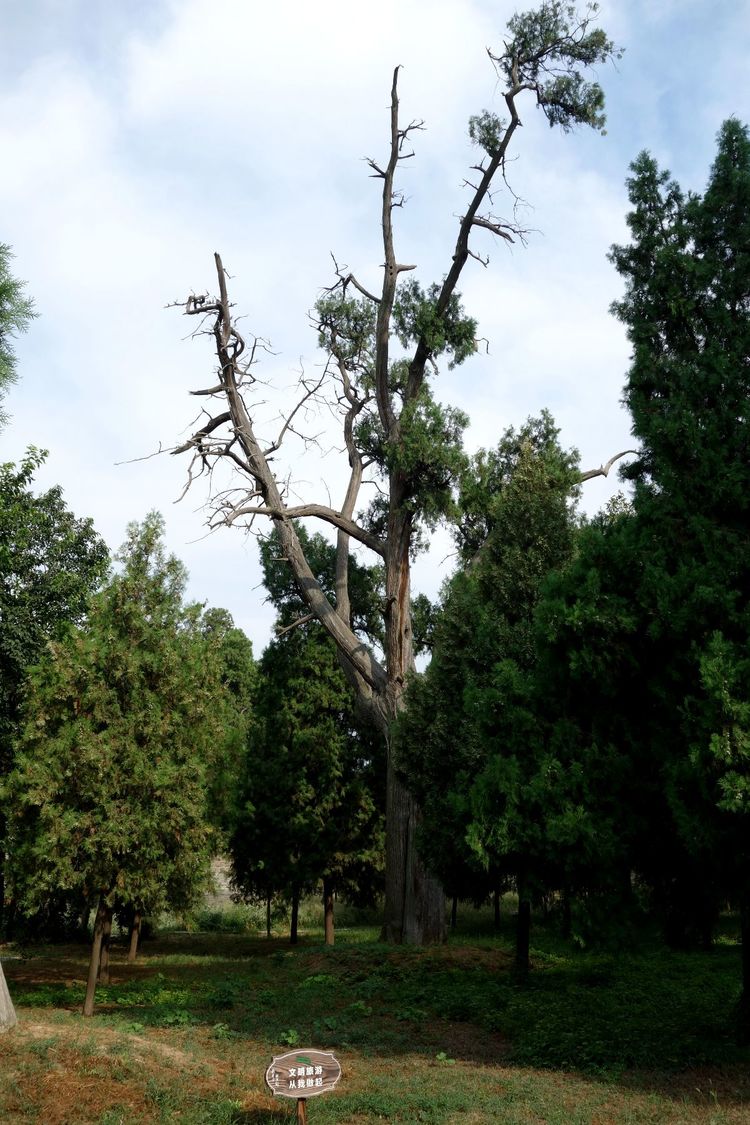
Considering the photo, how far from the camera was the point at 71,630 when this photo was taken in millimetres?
12953

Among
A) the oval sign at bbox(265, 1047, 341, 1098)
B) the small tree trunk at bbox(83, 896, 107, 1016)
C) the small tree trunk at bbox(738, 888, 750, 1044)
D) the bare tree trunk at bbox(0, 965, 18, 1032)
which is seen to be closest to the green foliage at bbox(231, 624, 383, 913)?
the small tree trunk at bbox(83, 896, 107, 1016)

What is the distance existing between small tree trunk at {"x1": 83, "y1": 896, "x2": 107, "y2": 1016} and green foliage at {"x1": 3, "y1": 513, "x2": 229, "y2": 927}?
488mm

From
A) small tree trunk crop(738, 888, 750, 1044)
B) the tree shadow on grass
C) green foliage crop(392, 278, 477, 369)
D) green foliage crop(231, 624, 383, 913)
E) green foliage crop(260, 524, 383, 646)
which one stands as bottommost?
the tree shadow on grass

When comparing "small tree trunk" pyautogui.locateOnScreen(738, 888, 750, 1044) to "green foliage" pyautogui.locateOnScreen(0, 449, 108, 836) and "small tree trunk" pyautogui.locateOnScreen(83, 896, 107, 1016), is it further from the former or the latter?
"green foliage" pyautogui.locateOnScreen(0, 449, 108, 836)

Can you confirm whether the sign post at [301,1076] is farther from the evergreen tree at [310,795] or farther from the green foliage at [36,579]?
the evergreen tree at [310,795]

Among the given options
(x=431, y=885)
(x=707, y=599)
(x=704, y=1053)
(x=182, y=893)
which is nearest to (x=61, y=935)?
(x=431, y=885)

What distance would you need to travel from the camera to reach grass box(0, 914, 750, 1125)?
24.6 feet

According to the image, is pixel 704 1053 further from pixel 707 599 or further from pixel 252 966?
pixel 252 966

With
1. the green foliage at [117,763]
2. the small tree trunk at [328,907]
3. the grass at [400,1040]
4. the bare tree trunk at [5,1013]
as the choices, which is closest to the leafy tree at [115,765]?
the green foliage at [117,763]

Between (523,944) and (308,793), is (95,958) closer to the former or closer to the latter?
(523,944)

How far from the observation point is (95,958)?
12.8 metres

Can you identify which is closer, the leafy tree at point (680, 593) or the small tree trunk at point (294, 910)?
the leafy tree at point (680, 593)

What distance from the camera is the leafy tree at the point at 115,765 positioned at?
12273mm

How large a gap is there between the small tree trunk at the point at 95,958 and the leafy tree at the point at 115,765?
2 centimetres
